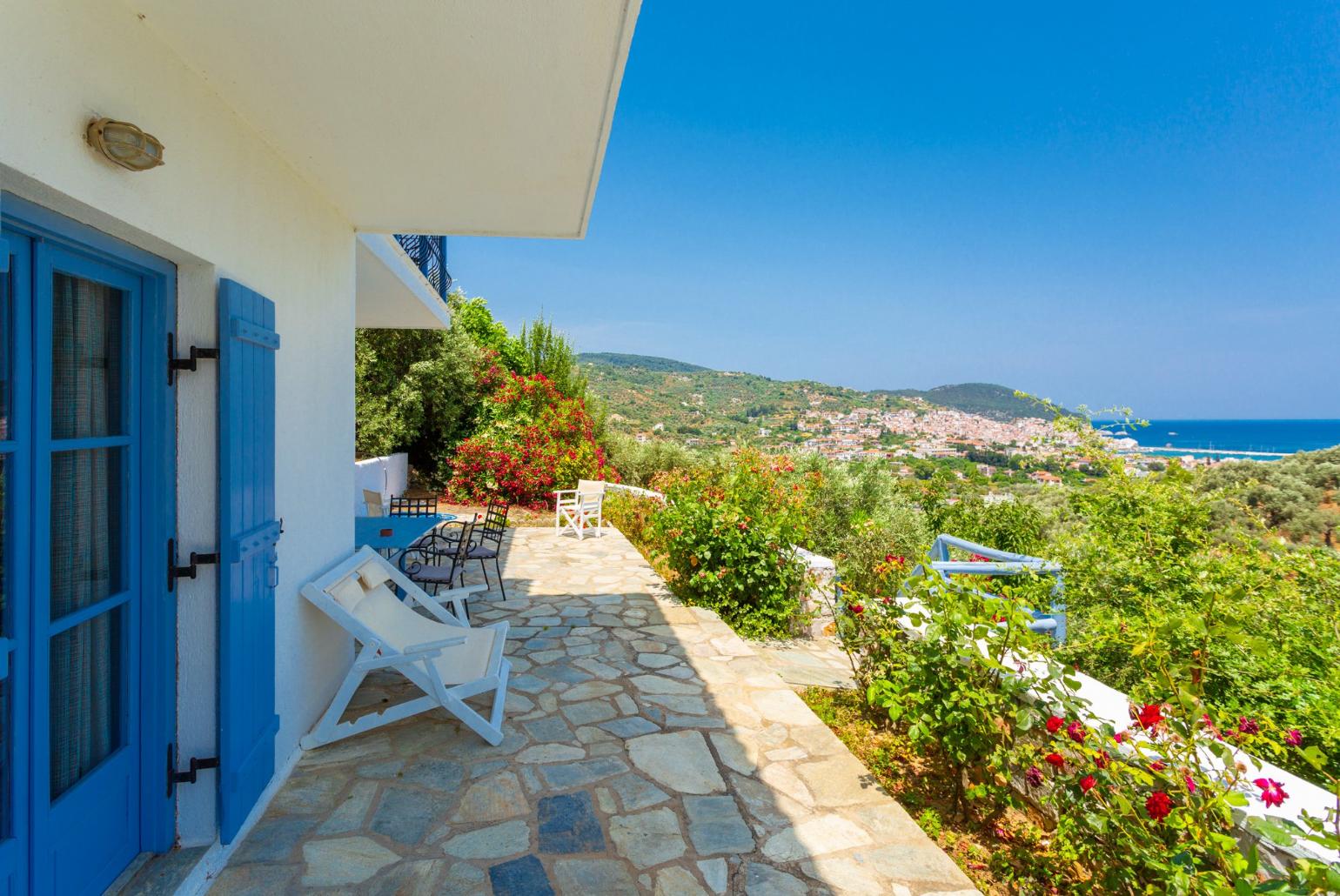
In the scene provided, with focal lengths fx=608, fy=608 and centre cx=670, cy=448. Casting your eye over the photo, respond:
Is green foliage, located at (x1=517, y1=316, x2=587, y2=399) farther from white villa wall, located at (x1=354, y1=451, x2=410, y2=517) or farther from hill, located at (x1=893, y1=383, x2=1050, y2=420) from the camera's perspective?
hill, located at (x1=893, y1=383, x2=1050, y2=420)

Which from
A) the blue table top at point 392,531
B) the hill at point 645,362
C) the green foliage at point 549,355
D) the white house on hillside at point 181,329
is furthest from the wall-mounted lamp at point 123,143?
the hill at point 645,362

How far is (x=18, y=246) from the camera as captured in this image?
155 cm

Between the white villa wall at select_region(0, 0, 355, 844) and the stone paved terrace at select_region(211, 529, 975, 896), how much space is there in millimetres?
385

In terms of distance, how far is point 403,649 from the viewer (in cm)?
310

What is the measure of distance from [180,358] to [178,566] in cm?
74

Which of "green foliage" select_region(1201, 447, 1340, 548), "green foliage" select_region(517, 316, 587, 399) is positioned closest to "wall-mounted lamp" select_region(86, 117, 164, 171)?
"green foliage" select_region(1201, 447, 1340, 548)

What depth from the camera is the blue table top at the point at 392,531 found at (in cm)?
484

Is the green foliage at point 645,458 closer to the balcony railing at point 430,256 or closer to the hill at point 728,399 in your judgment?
the hill at point 728,399

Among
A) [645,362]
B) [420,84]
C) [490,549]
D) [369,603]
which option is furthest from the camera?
[645,362]

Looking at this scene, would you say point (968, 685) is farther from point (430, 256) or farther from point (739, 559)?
point (430, 256)

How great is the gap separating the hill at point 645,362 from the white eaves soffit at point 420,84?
29.2 m

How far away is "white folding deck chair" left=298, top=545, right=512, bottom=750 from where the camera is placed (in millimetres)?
3027

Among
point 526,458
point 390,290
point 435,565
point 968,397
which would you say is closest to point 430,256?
point 390,290

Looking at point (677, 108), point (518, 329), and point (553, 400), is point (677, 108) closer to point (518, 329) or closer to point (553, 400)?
point (518, 329)
